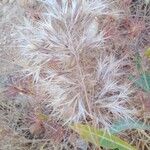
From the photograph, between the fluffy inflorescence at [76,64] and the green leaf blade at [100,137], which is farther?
the green leaf blade at [100,137]

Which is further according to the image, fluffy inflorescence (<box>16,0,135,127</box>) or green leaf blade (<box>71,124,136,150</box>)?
green leaf blade (<box>71,124,136,150</box>)

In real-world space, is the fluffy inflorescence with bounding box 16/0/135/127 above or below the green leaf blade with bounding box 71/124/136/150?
above

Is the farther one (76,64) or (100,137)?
(100,137)

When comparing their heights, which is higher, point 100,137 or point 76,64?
point 76,64

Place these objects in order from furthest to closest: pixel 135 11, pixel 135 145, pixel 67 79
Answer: pixel 135 11, pixel 135 145, pixel 67 79

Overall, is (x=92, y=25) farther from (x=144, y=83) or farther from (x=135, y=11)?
(x=135, y=11)

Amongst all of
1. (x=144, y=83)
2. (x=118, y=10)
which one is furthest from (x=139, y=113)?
(x=118, y=10)

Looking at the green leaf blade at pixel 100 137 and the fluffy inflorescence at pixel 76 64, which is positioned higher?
the fluffy inflorescence at pixel 76 64

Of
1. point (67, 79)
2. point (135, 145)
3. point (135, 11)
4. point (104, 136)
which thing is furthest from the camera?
point (135, 11)
